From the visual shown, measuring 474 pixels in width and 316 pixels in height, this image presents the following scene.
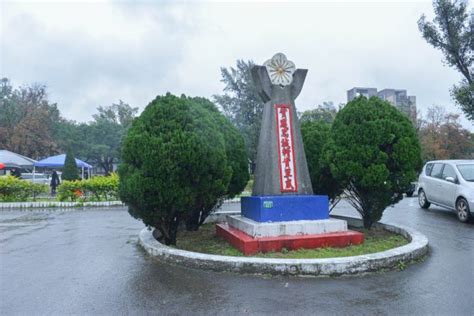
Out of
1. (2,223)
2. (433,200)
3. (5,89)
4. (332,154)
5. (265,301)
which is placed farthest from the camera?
(5,89)

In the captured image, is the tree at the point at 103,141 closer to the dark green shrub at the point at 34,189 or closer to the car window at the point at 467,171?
the dark green shrub at the point at 34,189

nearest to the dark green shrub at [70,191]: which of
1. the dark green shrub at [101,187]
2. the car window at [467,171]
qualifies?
the dark green shrub at [101,187]

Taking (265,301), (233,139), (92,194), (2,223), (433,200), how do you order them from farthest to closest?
(92,194)
(433,200)
(2,223)
(233,139)
(265,301)

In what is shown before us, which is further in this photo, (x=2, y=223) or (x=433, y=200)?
(x=433, y=200)

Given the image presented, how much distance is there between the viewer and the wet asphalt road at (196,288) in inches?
145

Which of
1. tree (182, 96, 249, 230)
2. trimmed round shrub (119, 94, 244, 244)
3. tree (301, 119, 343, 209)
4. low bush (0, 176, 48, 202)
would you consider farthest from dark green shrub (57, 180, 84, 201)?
tree (301, 119, 343, 209)

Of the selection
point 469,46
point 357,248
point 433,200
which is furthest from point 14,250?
point 469,46

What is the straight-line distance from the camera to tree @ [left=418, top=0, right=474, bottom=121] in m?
16.5

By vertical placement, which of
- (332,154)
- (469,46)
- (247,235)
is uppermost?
(469,46)

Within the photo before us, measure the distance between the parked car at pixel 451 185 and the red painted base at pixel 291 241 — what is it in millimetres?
4527

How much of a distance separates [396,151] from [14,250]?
276 inches

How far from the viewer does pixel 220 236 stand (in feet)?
23.1

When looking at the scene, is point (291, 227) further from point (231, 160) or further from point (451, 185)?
point (451, 185)

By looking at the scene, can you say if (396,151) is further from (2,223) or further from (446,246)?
(2,223)
